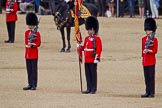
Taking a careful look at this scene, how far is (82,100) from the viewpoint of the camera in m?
17.9

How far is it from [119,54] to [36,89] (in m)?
7.70

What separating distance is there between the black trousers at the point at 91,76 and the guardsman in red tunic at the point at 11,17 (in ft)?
35.4

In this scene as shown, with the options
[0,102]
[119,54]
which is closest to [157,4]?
[119,54]

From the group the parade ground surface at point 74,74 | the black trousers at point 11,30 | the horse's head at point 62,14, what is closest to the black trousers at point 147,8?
the parade ground surface at point 74,74

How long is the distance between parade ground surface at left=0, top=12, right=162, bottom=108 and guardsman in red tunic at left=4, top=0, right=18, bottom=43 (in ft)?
0.96

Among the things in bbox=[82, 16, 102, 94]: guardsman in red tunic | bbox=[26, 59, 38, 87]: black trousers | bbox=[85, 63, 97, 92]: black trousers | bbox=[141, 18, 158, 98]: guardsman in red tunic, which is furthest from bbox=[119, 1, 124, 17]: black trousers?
bbox=[141, 18, 158, 98]: guardsman in red tunic

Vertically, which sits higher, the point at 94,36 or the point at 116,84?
the point at 94,36

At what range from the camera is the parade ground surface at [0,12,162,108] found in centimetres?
1769

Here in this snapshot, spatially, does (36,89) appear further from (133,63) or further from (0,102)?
(133,63)

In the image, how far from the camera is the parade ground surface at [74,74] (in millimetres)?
17688

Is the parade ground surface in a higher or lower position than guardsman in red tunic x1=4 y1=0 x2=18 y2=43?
lower

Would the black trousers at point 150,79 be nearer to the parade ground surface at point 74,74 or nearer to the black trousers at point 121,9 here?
the parade ground surface at point 74,74

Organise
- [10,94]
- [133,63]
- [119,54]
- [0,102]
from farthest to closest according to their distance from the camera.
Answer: [119,54] < [133,63] < [10,94] < [0,102]

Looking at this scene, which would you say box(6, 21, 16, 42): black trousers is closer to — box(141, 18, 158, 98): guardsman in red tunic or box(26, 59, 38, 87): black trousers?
box(26, 59, 38, 87): black trousers
